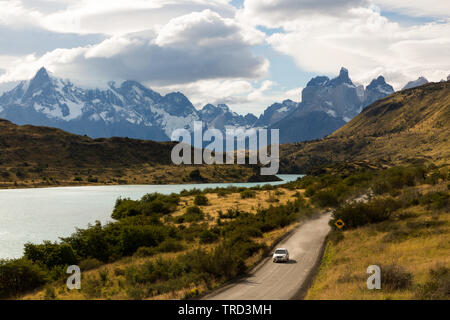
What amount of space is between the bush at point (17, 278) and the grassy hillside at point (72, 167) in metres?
121

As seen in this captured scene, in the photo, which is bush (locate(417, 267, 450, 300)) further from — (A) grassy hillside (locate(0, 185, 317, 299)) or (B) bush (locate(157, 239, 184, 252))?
(B) bush (locate(157, 239, 184, 252))

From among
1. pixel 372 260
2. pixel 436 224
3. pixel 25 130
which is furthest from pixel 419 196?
pixel 25 130

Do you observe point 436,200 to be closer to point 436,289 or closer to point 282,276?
point 282,276

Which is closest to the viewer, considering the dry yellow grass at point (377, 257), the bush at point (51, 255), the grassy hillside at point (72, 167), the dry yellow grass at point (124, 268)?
the dry yellow grass at point (377, 257)

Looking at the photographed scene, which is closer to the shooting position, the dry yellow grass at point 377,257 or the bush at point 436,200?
the dry yellow grass at point 377,257

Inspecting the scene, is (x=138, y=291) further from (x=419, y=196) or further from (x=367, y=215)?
(x=419, y=196)

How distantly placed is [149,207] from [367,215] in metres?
40.0

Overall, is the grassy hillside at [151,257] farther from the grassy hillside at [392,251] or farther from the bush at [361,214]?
the bush at [361,214]

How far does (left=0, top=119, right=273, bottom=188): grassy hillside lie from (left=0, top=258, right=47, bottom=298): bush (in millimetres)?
121337

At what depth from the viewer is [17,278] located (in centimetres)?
2973

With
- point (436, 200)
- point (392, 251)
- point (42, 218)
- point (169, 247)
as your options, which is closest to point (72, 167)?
point (42, 218)

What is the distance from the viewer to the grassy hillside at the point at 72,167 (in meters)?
151

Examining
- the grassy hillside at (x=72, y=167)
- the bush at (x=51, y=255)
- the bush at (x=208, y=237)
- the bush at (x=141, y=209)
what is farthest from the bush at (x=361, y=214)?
the grassy hillside at (x=72, y=167)

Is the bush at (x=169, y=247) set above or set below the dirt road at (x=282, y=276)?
below
